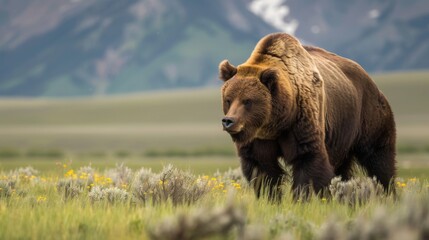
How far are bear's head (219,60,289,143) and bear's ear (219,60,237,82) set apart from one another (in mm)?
121

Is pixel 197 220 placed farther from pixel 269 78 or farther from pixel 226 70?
pixel 226 70

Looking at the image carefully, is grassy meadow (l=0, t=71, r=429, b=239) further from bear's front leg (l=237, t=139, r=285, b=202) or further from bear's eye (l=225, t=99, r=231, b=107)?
bear's eye (l=225, t=99, r=231, b=107)

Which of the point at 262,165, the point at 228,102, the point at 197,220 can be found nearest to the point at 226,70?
the point at 228,102

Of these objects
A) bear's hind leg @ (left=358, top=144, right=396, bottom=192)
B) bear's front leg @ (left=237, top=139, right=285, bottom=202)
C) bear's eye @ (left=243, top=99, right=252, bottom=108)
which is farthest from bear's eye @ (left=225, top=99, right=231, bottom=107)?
bear's hind leg @ (left=358, top=144, right=396, bottom=192)

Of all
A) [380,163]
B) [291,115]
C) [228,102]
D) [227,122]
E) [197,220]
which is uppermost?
[228,102]

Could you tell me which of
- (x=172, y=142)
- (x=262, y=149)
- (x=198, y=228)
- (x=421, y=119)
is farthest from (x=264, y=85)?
(x=421, y=119)

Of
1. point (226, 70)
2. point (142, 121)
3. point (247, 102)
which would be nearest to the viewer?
point (247, 102)

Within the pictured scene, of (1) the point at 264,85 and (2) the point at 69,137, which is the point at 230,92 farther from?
(2) the point at 69,137

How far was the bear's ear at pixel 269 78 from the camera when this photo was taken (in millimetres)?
6582

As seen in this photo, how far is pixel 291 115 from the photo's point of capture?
6797 millimetres

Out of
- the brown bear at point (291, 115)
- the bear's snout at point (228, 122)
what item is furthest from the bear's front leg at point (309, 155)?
the bear's snout at point (228, 122)

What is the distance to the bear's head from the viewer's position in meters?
6.49

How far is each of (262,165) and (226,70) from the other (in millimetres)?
1065

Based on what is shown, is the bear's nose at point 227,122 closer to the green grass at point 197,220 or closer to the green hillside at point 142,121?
the green grass at point 197,220
